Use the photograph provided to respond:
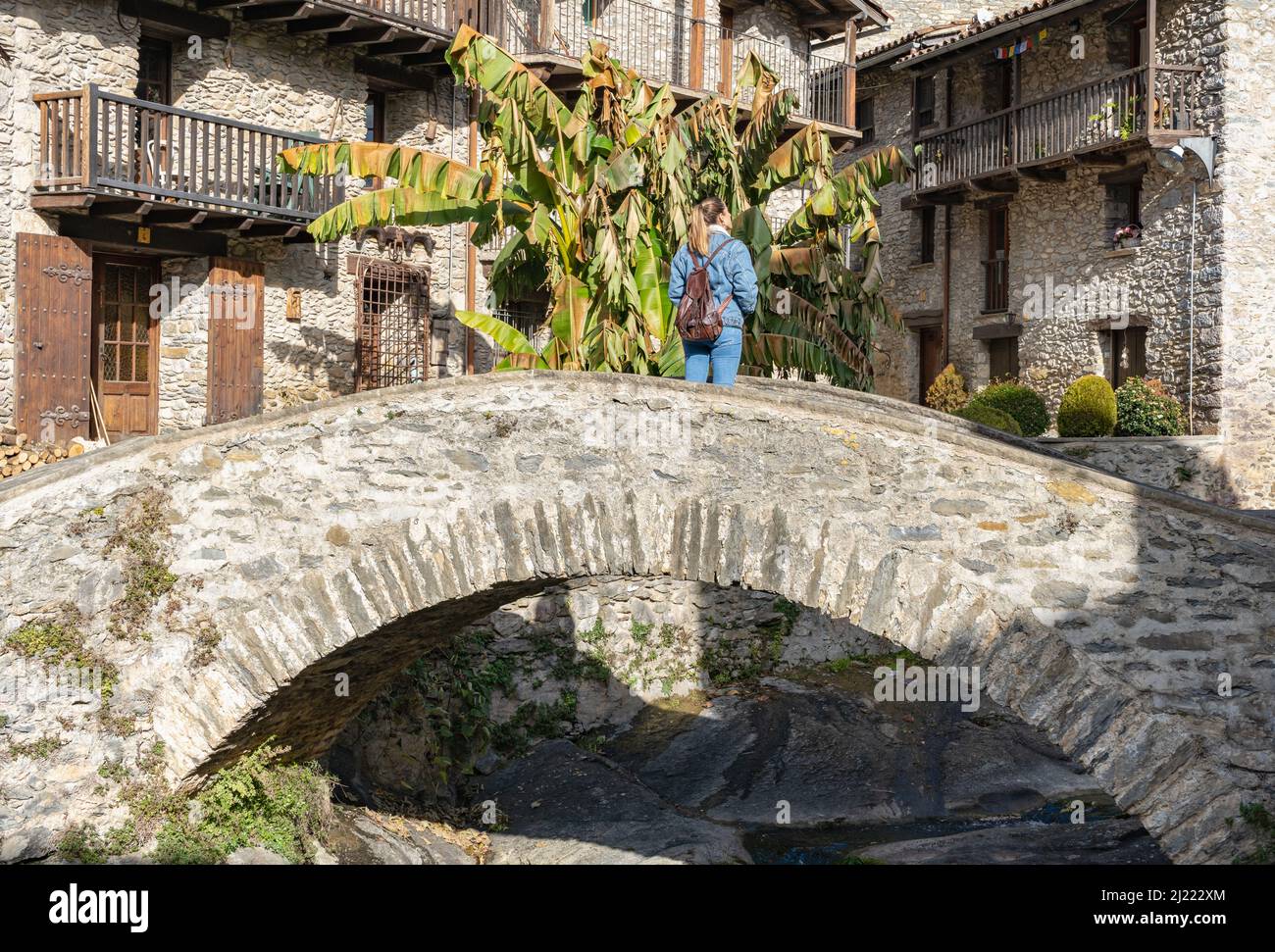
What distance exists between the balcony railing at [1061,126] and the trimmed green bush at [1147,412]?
3.73 m

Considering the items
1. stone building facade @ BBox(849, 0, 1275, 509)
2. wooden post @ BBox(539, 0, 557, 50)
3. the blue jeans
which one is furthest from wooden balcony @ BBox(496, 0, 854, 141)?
the blue jeans

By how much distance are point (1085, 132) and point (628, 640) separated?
37.3 ft

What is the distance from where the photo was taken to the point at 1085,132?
21266 millimetres

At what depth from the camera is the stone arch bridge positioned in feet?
24.9

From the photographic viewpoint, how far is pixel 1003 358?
24.2 m

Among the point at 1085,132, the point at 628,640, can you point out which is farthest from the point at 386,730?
the point at 1085,132

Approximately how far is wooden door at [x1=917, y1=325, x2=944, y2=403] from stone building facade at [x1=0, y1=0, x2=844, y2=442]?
7904 millimetres

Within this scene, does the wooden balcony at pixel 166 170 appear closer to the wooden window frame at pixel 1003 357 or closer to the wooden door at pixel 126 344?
the wooden door at pixel 126 344

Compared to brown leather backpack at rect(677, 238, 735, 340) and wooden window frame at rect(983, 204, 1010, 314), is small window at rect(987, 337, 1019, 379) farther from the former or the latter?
brown leather backpack at rect(677, 238, 735, 340)

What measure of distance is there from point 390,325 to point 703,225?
33.1 feet

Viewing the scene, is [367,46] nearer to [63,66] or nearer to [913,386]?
[63,66]

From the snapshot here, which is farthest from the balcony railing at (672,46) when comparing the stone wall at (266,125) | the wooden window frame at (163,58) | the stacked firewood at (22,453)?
the stacked firewood at (22,453)

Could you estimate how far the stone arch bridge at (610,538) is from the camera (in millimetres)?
7602

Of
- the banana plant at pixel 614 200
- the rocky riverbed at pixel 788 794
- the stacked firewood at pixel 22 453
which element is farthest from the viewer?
the stacked firewood at pixel 22 453
